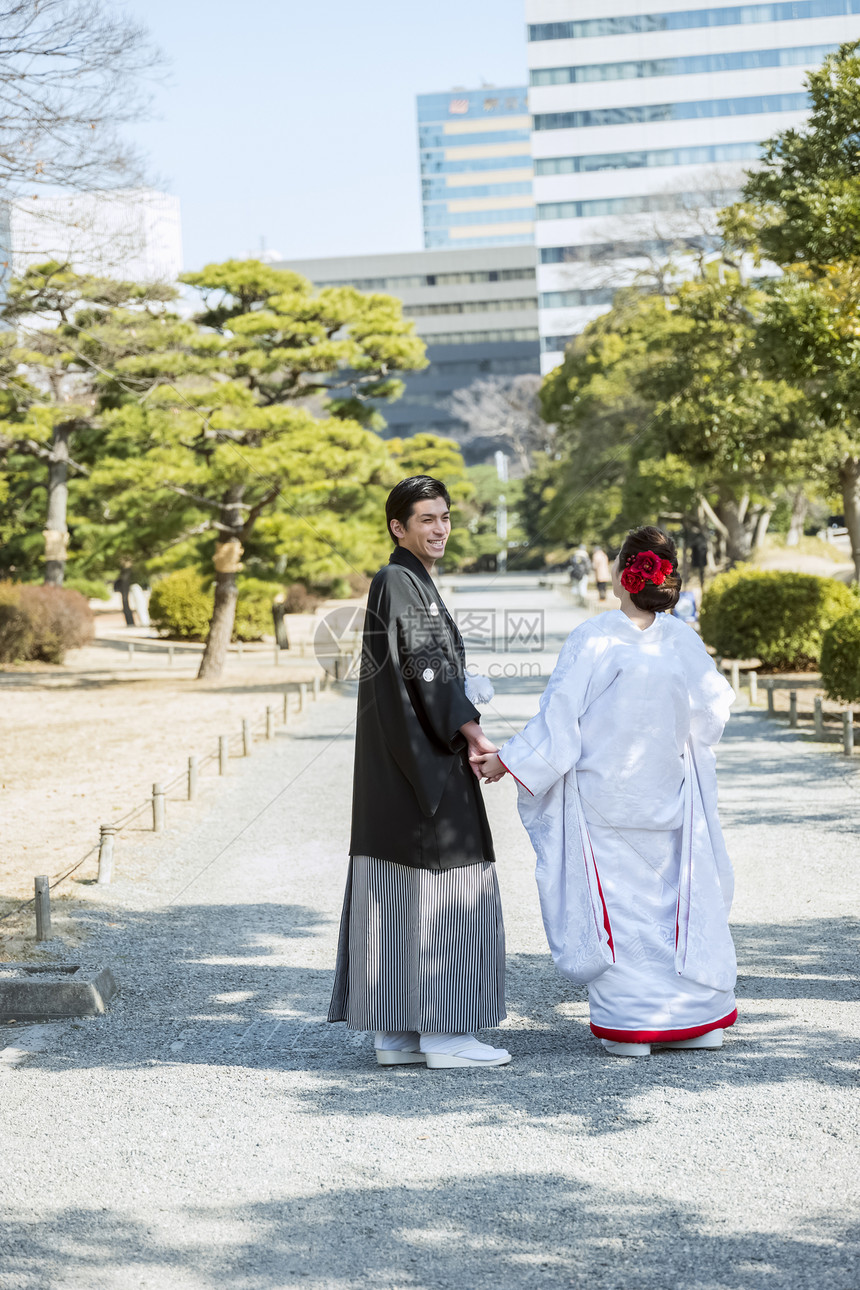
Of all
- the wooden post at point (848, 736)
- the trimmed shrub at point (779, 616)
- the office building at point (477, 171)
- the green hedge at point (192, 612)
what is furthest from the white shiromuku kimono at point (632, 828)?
the office building at point (477, 171)

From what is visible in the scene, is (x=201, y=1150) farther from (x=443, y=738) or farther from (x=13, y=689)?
(x=13, y=689)

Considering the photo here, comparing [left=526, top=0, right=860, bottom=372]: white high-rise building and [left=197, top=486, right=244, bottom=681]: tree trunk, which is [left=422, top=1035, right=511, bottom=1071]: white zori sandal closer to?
[left=197, top=486, right=244, bottom=681]: tree trunk

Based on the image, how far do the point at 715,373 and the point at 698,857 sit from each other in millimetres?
11547

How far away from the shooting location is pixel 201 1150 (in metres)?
2.95

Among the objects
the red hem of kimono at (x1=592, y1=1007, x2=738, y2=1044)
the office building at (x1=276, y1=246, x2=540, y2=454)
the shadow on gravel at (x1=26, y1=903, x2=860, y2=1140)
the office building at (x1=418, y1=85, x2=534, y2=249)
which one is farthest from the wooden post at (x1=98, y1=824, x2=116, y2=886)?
the office building at (x1=418, y1=85, x2=534, y2=249)

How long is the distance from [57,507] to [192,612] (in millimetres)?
3849

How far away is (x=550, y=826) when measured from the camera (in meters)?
3.69

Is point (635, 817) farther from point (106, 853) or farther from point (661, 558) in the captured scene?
point (106, 853)

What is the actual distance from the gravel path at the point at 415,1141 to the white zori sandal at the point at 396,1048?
0.06 meters

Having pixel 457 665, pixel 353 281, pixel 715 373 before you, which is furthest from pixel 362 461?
pixel 353 281

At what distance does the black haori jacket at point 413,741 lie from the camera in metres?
3.46

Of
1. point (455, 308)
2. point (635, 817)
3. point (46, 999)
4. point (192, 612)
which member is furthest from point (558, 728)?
point (455, 308)

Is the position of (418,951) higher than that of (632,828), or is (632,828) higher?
(632,828)

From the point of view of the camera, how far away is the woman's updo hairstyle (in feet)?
Result: 12.1
